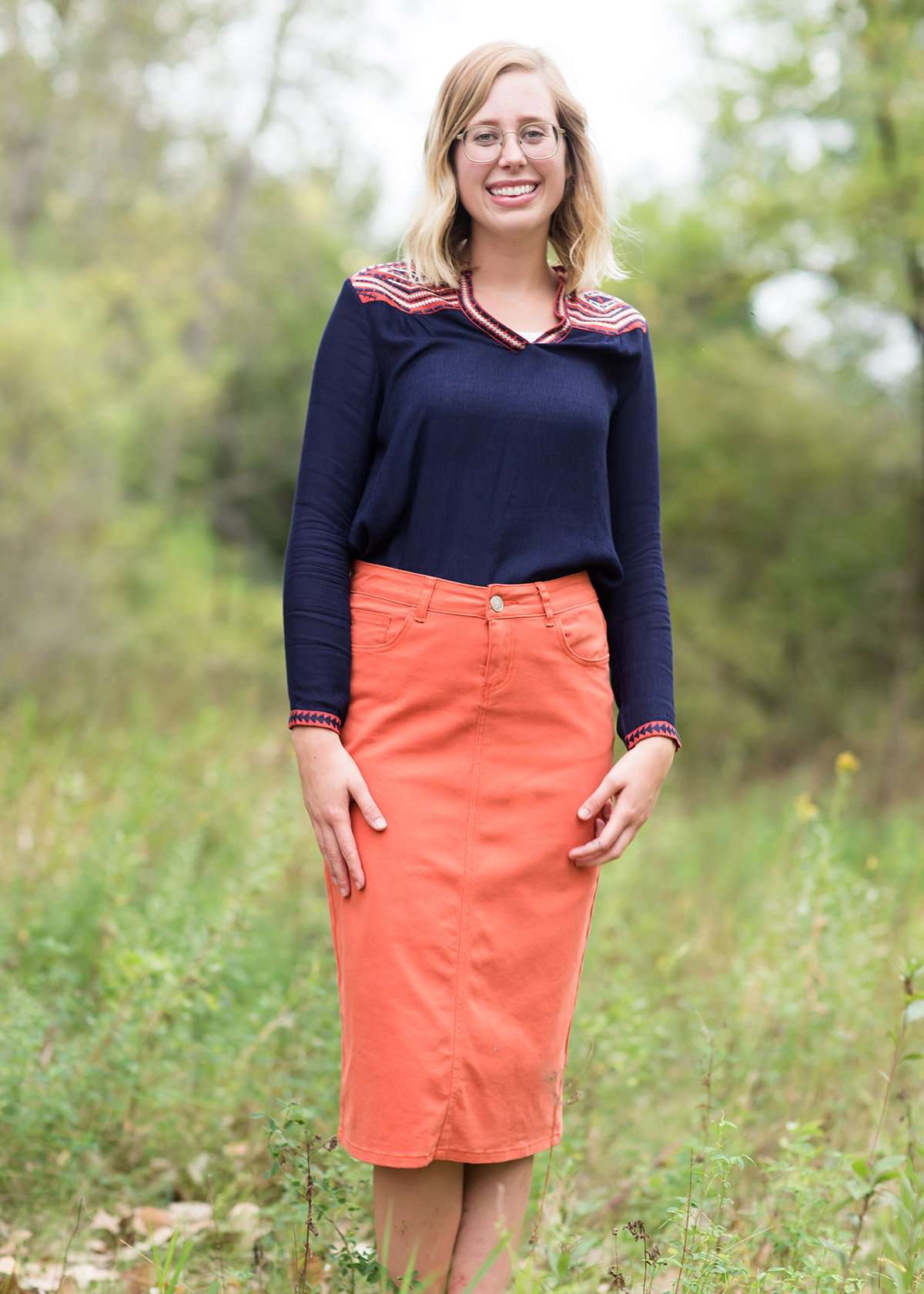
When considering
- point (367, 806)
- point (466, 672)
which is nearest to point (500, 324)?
point (466, 672)

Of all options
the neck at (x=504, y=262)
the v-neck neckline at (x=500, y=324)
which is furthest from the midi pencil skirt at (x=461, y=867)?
the neck at (x=504, y=262)

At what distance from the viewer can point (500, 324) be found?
2.17 m

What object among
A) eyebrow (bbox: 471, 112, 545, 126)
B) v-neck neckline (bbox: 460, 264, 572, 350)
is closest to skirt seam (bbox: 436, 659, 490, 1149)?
v-neck neckline (bbox: 460, 264, 572, 350)

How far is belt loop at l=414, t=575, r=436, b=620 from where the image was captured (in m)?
2.04

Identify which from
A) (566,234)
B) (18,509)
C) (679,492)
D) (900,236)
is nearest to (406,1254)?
(566,234)

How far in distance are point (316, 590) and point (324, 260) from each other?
61.1 ft

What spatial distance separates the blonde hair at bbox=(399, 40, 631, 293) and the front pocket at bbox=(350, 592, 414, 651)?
576 mm

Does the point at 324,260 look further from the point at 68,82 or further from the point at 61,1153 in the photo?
the point at 61,1153

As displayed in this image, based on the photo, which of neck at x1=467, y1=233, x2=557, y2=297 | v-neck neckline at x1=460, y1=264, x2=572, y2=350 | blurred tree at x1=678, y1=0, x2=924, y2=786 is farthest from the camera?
blurred tree at x1=678, y1=0, x2=924, y2=786

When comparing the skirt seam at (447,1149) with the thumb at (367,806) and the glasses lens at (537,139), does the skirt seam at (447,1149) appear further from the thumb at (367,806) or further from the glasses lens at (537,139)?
the glasses lens at (537,139)

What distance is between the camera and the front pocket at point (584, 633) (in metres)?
2.11

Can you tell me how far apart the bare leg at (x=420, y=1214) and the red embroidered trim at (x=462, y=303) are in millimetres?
1363

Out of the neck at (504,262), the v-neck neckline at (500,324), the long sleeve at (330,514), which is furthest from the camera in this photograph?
the neck at (504,262)

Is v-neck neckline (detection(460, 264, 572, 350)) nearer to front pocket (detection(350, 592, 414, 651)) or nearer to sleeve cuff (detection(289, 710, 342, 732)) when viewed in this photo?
front pocket (detection(350, 592, 414, 651))
